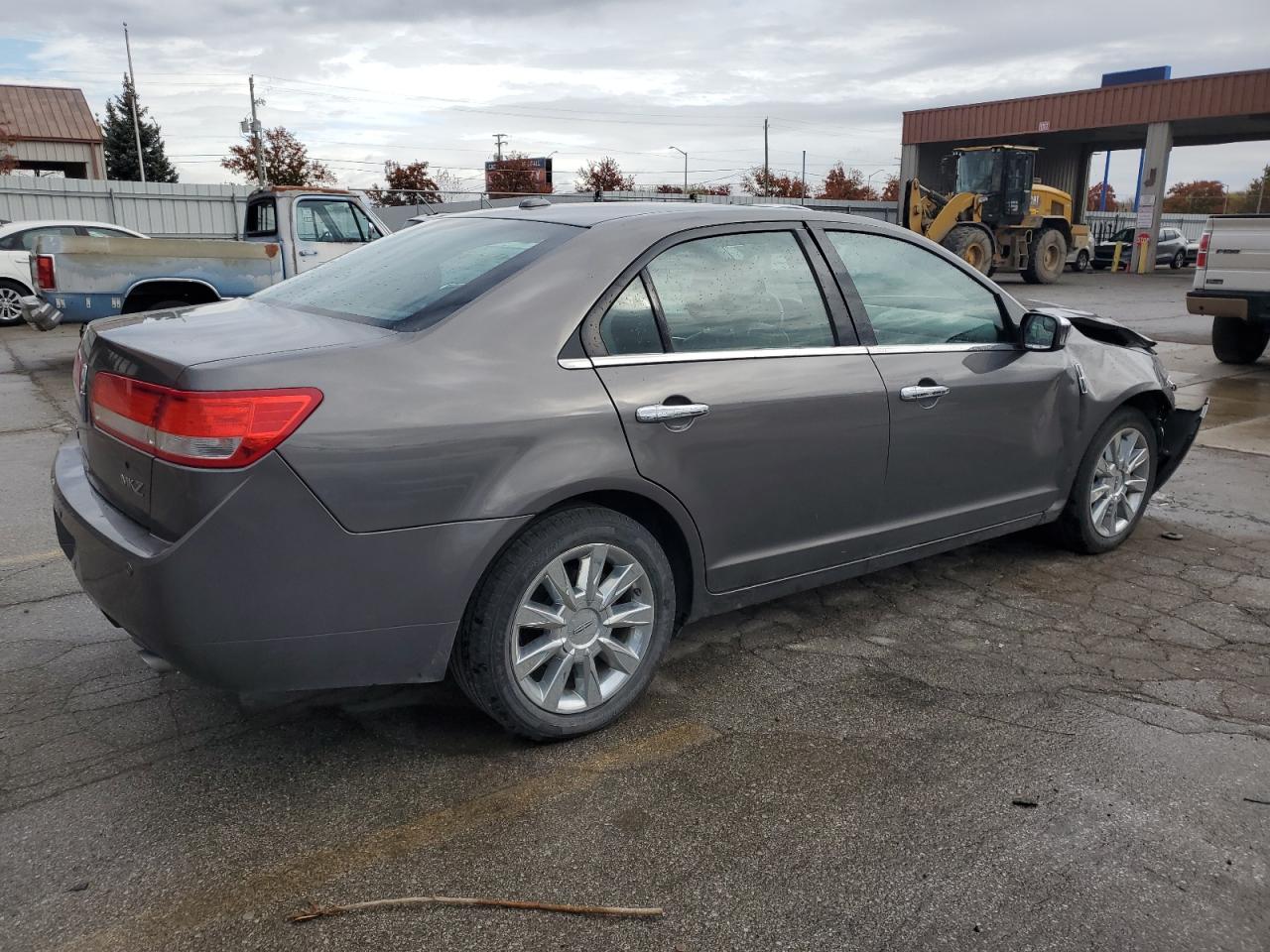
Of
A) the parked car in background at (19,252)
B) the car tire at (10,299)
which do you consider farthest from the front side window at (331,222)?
the car tire at (10,299)

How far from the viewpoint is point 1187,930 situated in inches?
93.2

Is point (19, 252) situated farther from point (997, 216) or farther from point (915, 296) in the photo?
point (997, 216)

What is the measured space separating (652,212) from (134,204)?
26.3 metres

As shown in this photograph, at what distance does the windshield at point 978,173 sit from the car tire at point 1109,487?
22.8 meters

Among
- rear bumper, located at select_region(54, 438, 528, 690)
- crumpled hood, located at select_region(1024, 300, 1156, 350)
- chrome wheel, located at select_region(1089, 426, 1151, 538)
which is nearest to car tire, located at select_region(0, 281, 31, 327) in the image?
rear bumper, located at select_region(54, 438, 528, 690)

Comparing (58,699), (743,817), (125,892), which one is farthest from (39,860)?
(743,817)

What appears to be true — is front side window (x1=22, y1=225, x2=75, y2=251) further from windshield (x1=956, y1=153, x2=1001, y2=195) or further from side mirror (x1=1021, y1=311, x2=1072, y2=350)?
windshield (x1=956, y1=153, x2=1001, y2=195)

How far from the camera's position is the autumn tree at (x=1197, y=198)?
66.2m

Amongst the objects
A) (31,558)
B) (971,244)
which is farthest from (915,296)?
(971,244)

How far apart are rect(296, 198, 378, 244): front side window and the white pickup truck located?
31.7 ft

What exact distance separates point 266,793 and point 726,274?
2.15 metres

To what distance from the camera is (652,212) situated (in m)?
3.57

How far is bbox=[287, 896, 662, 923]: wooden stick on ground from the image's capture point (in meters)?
2.40

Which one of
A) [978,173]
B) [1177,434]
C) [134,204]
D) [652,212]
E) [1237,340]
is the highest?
[978,173]
